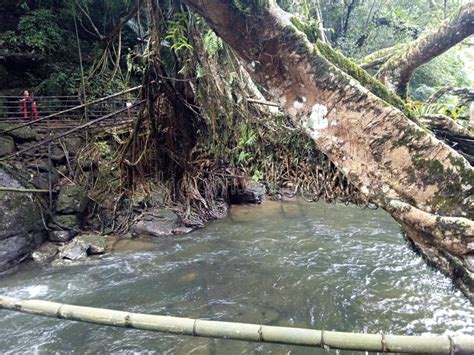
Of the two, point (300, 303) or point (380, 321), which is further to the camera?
point (300, 303)

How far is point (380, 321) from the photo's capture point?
473cm

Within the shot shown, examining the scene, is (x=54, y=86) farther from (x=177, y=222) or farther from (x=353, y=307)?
(x=353, y=307)

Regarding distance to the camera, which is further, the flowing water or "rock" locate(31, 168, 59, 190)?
"rock" locate(31, 168, 59, 190)

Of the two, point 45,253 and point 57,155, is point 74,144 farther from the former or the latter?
point 45,253

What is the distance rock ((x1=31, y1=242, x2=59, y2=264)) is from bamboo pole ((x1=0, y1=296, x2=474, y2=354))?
5283 millimetres

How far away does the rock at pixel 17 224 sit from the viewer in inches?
268

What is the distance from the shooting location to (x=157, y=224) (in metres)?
8.59

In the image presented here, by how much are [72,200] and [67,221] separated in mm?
491

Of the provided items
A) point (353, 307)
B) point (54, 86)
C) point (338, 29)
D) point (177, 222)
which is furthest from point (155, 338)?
point (338, 29)

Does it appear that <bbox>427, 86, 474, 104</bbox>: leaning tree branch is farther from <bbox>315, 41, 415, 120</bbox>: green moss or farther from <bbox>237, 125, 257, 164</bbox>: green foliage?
<bbox>315, 41, 415, 120</bbox>: green moss

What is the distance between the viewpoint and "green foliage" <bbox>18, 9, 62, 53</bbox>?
11.5m

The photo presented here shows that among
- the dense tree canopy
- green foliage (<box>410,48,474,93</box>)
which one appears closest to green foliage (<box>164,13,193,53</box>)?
the dense tree canopy

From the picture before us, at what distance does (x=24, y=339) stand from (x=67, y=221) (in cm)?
372

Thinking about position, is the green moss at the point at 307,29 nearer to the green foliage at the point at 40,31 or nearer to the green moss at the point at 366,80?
the green moss at the point at 366,80
